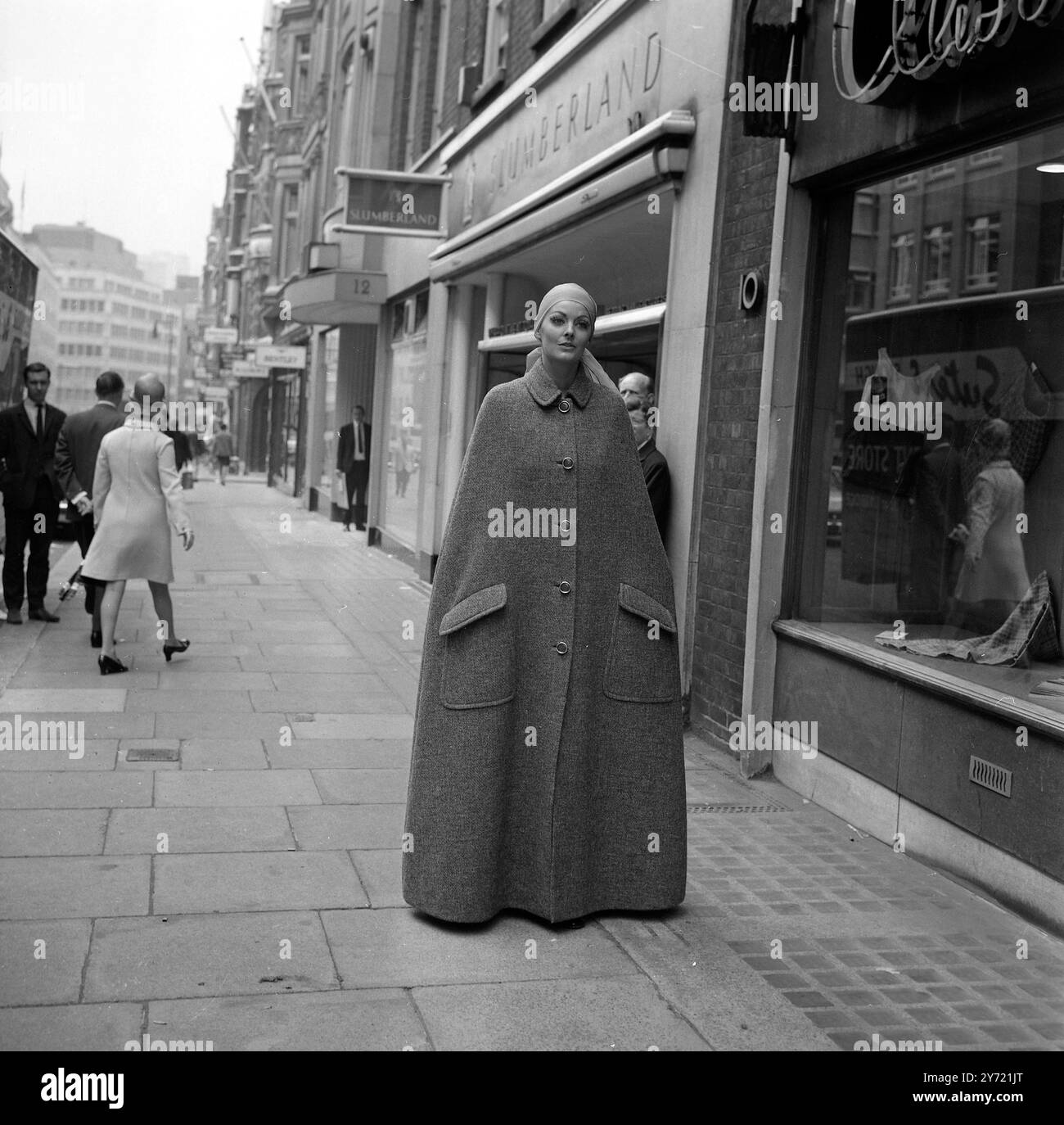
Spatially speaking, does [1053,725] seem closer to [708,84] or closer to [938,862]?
[938,862]

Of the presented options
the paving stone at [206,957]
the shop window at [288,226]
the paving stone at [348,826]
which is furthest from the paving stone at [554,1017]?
the shop window at [288,226]

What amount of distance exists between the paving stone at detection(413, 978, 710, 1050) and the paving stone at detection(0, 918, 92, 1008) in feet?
3.18

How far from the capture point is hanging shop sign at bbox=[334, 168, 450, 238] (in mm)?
15312

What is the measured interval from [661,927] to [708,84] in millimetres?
5255

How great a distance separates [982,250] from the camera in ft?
20.5

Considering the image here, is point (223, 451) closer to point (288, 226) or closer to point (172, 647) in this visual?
point (288, 226)

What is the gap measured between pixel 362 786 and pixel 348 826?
694mm

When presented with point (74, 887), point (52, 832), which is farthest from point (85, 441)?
point (74, 887)

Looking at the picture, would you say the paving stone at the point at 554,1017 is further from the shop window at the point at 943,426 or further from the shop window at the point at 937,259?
the shop window at the point at 937,259

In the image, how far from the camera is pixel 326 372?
28.6 metres

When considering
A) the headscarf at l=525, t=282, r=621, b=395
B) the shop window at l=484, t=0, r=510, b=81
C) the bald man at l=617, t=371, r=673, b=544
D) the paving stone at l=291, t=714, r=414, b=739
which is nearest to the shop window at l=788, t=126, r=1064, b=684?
the bald man at l=617, t=371, r=673, b=544

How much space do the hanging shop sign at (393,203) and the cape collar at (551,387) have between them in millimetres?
10993

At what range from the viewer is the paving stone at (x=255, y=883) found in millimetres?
4859
